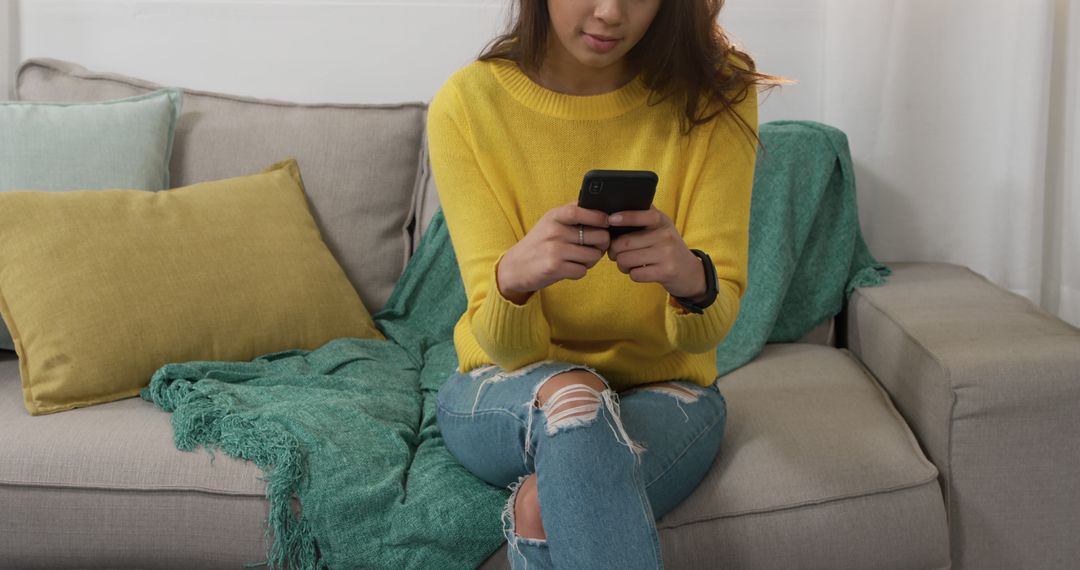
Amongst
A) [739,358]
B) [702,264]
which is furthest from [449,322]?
[702,264]

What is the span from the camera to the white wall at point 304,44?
222 centimetres

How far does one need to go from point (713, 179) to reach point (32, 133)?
48.3 inches

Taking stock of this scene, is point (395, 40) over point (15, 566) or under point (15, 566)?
over

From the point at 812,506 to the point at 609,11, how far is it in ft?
2.22

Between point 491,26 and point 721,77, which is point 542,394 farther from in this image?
point 491,26

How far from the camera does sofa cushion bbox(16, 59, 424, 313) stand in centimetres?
202

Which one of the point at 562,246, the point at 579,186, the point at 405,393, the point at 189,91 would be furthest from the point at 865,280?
the point at 189,91

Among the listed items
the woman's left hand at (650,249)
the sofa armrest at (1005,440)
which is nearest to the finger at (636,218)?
the woman's left hand at (650,249)

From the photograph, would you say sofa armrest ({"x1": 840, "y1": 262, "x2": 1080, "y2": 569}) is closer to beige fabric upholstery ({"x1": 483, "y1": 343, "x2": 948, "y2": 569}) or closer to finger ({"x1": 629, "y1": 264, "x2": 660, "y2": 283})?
beige fabric upholstery ({"x1": 483, "y1": 343, "x2": 948, "y2": 569})

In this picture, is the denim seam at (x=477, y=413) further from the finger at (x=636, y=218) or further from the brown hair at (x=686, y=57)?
the brown hair at (x=686, y=57)

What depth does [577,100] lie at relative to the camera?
1429 millimetres

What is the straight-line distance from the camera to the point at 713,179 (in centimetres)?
138

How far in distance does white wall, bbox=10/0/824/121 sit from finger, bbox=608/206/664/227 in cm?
115

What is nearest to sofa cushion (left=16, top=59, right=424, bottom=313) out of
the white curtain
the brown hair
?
the brown hair
